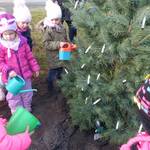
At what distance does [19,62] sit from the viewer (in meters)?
4.99

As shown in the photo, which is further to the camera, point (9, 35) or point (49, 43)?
point (49, 43)

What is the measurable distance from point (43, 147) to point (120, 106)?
0.96 m

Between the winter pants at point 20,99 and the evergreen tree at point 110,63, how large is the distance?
2.02ft

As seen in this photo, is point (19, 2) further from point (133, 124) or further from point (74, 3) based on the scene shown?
point (133, 124)

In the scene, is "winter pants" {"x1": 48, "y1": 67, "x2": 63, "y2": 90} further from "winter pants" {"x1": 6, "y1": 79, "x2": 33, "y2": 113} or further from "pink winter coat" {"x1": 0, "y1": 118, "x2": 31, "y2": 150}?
Answer: "pink winter coat" {"x1": 0, "y1": 118, "x2": 31, "y2": 150}

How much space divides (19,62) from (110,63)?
43.0 inches

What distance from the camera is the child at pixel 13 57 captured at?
480cm

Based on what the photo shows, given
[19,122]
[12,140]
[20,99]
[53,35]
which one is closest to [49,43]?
[53,35]

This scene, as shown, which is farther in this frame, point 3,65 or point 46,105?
point 46,105

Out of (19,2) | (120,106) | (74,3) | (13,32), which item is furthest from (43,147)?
(19,2)

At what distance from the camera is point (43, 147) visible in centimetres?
478

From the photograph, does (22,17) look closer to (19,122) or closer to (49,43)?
(49,43)

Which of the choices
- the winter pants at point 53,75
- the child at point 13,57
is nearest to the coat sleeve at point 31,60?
the child at point 13,57

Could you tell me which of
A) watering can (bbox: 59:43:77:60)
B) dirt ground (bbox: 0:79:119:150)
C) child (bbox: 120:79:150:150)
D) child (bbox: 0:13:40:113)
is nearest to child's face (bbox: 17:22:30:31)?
child (bbox: 0:13:40:113)
